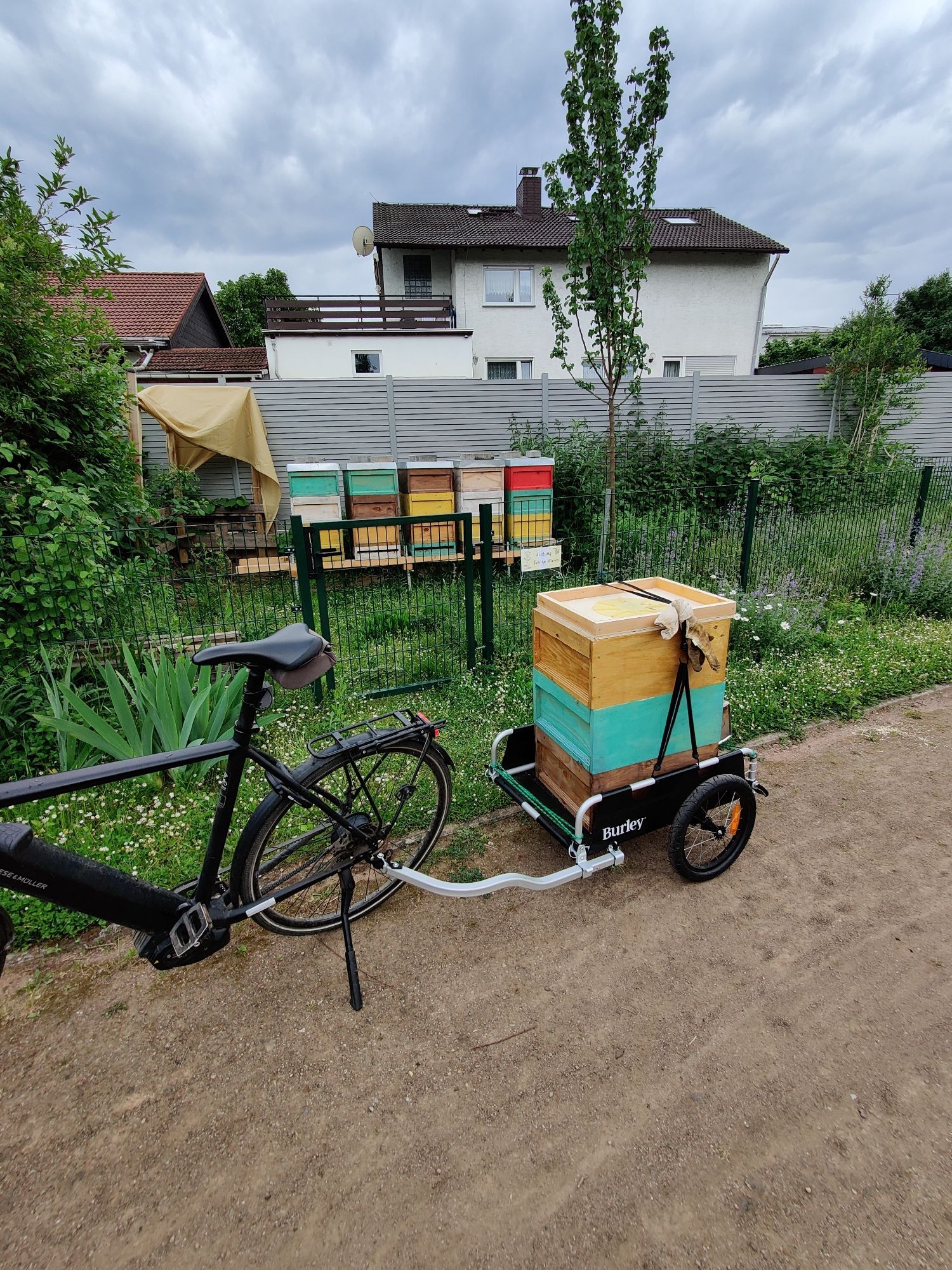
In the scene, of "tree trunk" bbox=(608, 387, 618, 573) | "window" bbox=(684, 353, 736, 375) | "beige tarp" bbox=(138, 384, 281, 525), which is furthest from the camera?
"window" bbox=(684, 353, 736, 375)

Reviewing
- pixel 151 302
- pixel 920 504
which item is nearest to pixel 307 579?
pixel 920 504

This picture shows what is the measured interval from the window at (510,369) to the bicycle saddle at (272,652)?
2003 centimetres

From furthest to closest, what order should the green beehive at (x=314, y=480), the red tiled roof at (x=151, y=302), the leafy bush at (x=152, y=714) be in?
the red tiled roof at (x=151, y=302) → the green beehive at (x=314, y=480) → the leafy bush at (x=152, y=714)

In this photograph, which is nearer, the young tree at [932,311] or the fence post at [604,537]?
the fence post at [604,537]

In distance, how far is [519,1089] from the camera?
2041mm

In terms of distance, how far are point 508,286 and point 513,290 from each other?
201 mm

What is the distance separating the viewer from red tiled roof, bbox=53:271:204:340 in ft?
59.1

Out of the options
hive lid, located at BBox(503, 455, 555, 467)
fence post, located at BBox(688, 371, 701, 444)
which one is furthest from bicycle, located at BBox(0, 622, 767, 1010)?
fence post, located at BBox(688, 371, 701, 444)

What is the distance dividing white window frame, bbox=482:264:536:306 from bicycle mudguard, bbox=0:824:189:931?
20749 millimetres

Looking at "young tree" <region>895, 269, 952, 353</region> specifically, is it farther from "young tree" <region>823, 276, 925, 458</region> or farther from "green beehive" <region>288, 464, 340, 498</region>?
"green beehive" <region>288, 464, 340, 498</region>

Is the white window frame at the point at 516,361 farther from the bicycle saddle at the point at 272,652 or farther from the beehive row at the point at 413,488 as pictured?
the bicycle saddle at the point at 272,652

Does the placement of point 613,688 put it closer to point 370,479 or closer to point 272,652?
point 272,652

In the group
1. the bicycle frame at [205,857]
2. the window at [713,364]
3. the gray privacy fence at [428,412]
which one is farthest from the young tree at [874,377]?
the bicycle frame at [205,857]

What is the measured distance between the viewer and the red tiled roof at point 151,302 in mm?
18016
